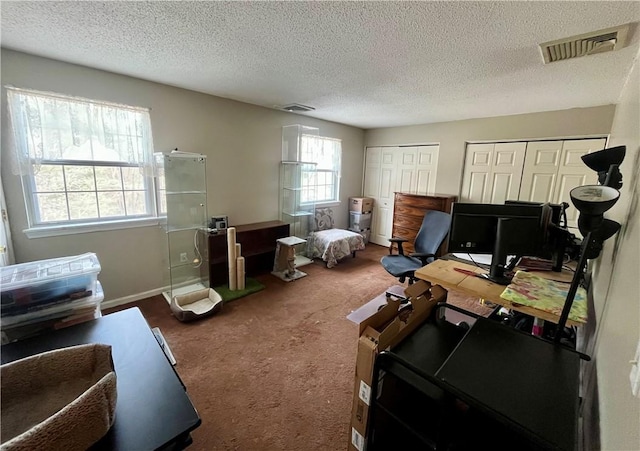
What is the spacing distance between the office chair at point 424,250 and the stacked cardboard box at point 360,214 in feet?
6.91

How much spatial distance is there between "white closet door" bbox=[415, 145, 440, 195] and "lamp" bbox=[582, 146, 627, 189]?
3243mm

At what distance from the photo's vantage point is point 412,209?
174 inches

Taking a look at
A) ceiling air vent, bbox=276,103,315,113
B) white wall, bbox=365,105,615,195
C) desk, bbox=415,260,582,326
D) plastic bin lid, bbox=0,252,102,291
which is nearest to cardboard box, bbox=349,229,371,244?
white wall, bbox=365,105,615,195

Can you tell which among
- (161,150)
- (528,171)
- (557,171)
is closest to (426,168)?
(528,171)

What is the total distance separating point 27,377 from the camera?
0.79 meters

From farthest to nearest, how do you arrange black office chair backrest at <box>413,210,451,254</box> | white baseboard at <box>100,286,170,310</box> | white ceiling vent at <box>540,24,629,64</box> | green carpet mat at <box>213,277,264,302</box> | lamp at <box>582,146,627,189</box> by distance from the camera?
green carpet mat at <box>213,277,264,302</box>
black office chair backrest at <box>413,210,451,254</box>
white baseboard at <box>100,286,170,310</box>
white ceiling vent at <box>540,24,629,64</box>
lamp at <box>582,146,627,189</box>

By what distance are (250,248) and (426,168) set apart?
10.7 feet

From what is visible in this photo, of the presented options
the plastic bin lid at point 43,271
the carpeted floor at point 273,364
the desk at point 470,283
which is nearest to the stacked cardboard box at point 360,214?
the carpeted floor at point 273,364

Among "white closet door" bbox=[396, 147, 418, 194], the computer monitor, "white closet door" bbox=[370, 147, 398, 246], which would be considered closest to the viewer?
the computer monitor

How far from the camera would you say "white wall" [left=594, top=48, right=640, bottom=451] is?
26.3 inches

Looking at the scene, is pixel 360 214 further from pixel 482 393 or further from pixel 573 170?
pixel 482 393

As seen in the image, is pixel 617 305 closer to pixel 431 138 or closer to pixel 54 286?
pixel 54 286

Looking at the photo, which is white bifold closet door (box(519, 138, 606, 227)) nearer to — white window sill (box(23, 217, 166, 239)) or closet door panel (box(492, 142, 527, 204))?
closet door panel (box(492, 142, 527, 204))

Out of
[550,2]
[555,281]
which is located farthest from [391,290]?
[550,2]
